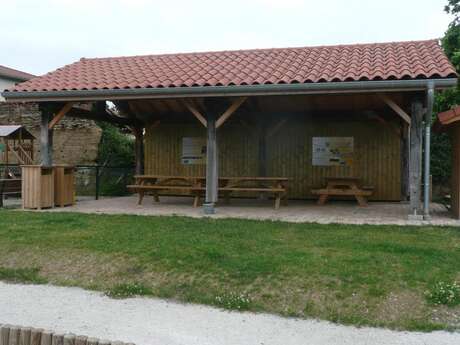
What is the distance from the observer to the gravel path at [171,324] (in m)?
3.92

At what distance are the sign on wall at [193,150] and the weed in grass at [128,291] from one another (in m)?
9.80

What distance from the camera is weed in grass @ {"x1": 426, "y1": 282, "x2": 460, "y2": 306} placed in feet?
14.7

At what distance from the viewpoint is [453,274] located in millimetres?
5172

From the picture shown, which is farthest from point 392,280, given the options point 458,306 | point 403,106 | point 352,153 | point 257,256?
point 352,153

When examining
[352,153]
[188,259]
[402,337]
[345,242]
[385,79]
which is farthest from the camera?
[352,153]

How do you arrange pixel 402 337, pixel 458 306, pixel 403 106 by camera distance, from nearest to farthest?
1. pixel 402 337
2. pixel 458 306
3. pixel 403 106

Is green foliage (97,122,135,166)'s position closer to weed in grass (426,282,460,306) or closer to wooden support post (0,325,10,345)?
weed in grass (426,282,460,306)

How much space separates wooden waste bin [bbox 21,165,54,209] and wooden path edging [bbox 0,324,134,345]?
25.7ft

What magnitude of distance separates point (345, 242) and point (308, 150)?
7.64 m

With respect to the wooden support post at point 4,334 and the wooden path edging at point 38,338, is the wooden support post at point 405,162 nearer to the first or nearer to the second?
the wooden path edging at point 38,338

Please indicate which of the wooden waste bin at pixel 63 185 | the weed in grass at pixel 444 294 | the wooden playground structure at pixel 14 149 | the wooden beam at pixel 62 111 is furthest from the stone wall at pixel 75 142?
the weed in grass at pixel 444 294

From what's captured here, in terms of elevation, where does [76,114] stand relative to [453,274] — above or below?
above

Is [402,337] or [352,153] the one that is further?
[352,153]

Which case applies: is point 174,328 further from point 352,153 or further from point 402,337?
point 352,153
